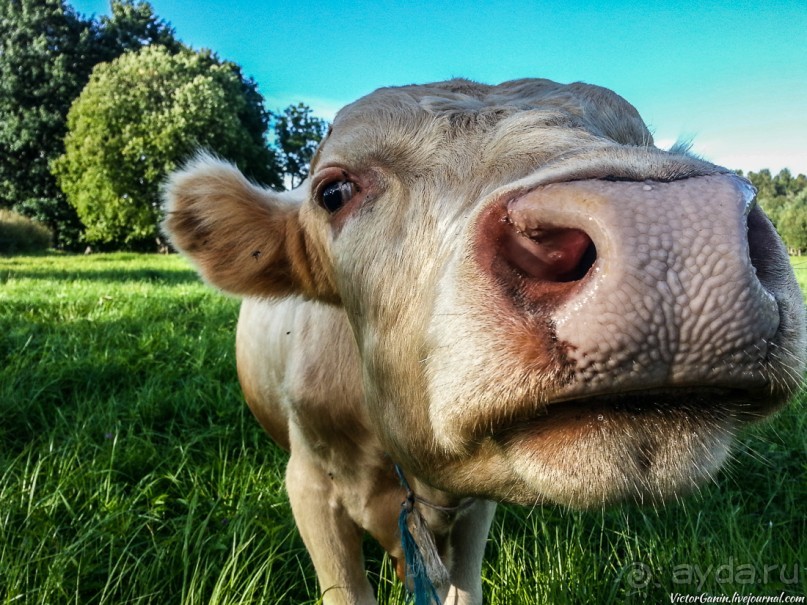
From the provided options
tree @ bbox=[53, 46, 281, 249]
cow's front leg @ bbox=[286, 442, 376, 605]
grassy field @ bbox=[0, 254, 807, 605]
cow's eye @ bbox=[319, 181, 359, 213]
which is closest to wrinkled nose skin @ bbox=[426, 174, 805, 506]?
grassy field @ bbox=[0, 254, 807, 605]

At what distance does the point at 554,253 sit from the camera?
101 cm

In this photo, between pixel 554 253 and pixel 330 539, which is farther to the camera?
pixel 330 539

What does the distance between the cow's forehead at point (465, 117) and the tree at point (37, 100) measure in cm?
3631

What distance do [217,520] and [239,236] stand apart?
1556 millimetres

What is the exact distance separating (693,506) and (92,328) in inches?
222

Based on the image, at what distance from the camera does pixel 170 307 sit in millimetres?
7430

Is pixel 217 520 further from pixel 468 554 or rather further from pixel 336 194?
pixel 336 194

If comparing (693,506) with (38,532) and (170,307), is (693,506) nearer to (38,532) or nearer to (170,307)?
(38,532)

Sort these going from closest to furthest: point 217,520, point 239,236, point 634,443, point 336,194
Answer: point 634,443 → point 336,194 → point 239,236 → point 217,520

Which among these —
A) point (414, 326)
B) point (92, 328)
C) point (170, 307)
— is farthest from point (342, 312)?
point (170, 307)

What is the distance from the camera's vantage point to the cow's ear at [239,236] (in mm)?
2195

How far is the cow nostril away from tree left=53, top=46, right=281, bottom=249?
27279 mm

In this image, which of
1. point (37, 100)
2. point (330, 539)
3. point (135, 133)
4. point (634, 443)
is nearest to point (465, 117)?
point (634, 443)

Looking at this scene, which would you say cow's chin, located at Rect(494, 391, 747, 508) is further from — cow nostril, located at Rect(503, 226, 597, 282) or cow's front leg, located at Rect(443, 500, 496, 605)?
cow's front leg, located at Rect(443, 500, 496, 605)
